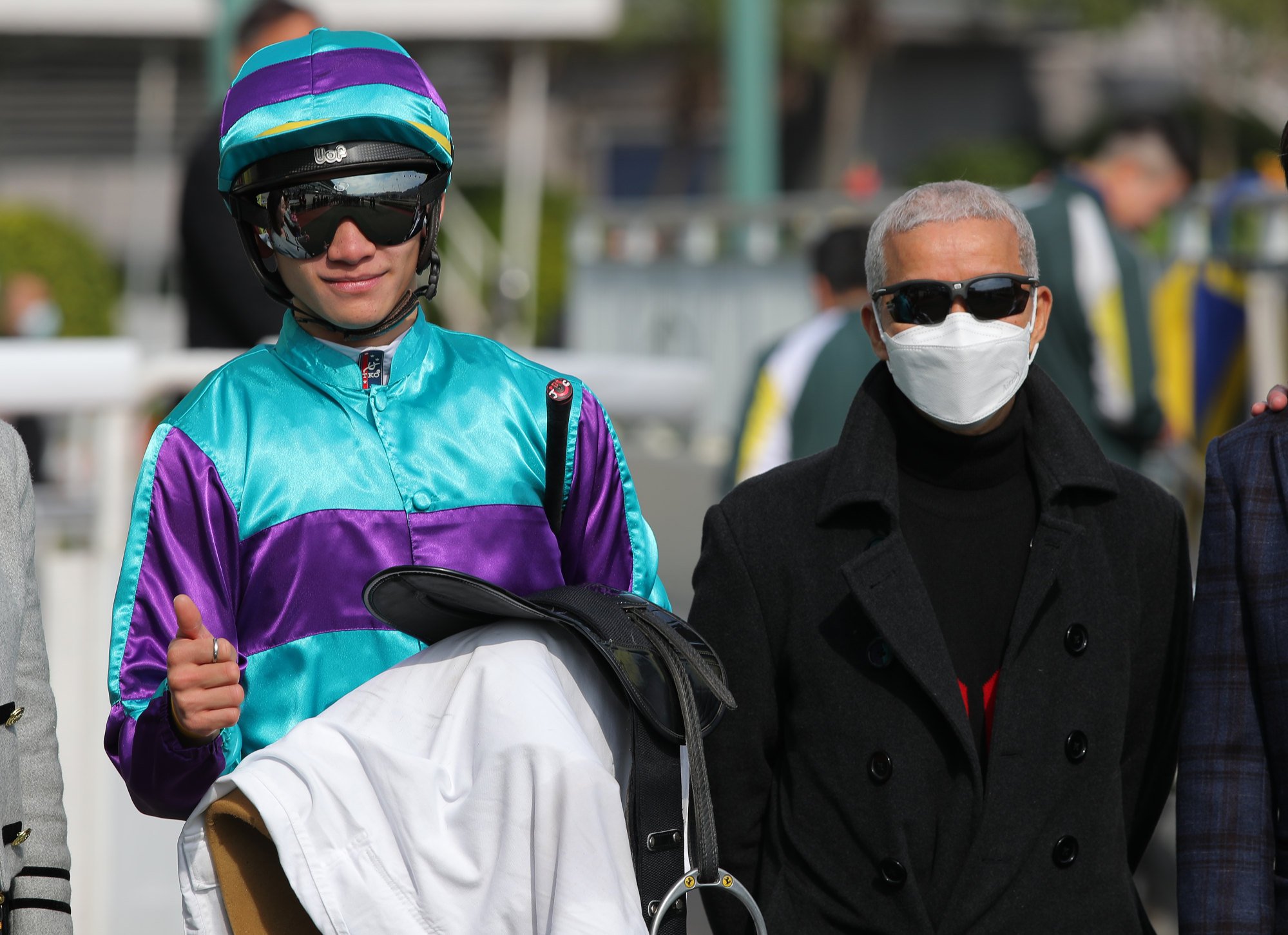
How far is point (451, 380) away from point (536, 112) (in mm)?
9049

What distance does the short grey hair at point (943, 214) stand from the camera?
2504 mm

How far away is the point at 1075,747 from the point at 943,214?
787mm

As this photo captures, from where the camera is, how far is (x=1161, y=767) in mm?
2588

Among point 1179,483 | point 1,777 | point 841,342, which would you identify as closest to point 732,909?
point 1,777

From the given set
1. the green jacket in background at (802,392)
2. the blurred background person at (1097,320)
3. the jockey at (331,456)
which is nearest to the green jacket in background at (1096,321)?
the blurred background person at (1097,320)

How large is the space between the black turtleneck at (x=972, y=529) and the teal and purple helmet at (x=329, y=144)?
0.80 meters

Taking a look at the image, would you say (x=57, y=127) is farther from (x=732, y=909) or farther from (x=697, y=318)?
(x=732, y=909)

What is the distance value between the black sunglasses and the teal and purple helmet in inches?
27.7

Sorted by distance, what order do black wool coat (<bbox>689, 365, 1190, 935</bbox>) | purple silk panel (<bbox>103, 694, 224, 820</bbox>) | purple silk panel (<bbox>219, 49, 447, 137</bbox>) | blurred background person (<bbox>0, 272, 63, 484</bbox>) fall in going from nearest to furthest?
1. purple silk panel (<bbox>103, 694, 224, 820</bbox>)
2. purple silk panel (<bbox>219, 49, 447, 137</bbox>)
3. black wool coat (<bbox>689, 365, 1190, 935</bbox>)
4. blurred background person (<bbox>0, 272, 63, 484</bbox>)

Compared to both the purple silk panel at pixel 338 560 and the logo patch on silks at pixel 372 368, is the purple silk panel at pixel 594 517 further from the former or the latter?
the logo patch on silks at pixel 372 368

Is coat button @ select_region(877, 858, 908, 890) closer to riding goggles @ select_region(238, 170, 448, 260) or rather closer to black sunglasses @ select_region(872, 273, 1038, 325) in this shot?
black sunglasses @ select_region(872, 273, 1038, 325)

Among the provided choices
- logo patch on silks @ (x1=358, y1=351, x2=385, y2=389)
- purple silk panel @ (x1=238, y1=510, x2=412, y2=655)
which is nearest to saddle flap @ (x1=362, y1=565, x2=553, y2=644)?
purple silk panel @ (x1=238, y1=510, x2=412, y2=655)

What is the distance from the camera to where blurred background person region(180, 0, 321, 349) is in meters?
4.07

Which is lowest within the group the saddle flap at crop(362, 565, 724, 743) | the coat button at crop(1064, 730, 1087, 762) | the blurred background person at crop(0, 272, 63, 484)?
the coat button at crop(1064, 730, 1087, 762)
